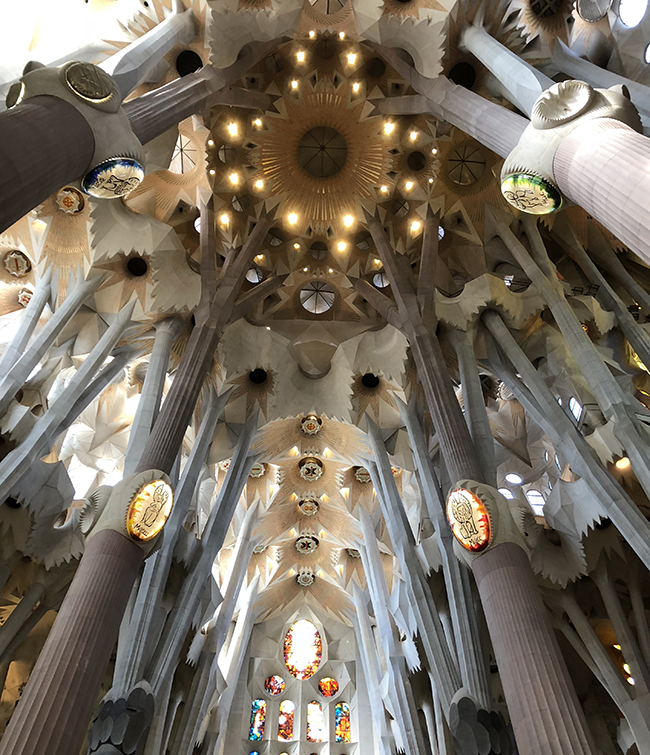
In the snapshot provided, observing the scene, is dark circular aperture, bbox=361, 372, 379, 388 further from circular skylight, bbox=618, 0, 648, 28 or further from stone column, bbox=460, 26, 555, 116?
circular skylight, bbox=618, 0, 648, 28

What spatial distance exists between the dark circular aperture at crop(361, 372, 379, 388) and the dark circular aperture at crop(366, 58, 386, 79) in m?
7.43

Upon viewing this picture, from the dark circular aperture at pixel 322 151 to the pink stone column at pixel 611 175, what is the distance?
1018 centimetres

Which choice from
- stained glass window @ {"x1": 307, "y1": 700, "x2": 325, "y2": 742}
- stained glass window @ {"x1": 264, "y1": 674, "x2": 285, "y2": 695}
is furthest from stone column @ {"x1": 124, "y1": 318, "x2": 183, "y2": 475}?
stained glass window @ {"x1": 307, "y1": 700, "x2": 325, "y2": 742}

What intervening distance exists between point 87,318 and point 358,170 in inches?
304

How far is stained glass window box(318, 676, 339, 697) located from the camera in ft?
66.8

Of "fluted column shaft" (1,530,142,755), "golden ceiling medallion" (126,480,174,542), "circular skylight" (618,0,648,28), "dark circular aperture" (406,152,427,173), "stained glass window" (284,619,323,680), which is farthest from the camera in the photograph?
"stained glass window" (284,619,323,680)

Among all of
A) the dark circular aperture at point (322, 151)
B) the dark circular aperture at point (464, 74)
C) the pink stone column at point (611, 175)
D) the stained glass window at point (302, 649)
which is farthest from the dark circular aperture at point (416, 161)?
the stained glass window at point (302, 649)

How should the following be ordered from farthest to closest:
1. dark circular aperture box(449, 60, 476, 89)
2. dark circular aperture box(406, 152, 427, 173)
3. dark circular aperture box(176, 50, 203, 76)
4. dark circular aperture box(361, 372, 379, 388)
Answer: dark circular aperture box(361, 372, 379, 388) < dark circular aperture box(406, 152, 427, 173) < dark circular aperture box(449, 60, 476, 89) < dark circular aperture box(176, 50, 203, 76)

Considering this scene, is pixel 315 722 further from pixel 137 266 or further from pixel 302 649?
pixel 137 266

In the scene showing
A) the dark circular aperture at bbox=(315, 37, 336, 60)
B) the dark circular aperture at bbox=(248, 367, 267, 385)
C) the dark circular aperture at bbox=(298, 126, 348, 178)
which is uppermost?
the dark circular aperture at bbox=(315, 37, 336, 60)

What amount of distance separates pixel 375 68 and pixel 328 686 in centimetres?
1913

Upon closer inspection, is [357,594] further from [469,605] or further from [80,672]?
[80,672]

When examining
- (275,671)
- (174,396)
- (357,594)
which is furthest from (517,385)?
(275,671)

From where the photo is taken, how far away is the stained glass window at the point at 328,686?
2036cm
